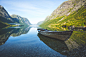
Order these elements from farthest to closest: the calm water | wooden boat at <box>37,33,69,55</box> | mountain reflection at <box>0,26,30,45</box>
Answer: mountain reflection at <box>0,26,30,45</box>
wooden boat at <box>37,33,69,55</box>
the calm water

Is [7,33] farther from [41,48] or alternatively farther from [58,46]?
[58,46]

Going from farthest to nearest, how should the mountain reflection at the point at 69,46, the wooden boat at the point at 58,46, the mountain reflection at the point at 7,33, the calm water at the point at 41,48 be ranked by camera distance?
the mountain reflection at the point at 7,33, the wooden boat at the point at 58,46, the mountain reflection at the point at 69,46, the calm water at the point at 41,48

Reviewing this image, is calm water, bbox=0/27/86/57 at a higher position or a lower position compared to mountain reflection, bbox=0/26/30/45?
lower

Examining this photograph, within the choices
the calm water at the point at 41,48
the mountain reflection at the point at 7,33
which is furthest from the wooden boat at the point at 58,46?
the mountain reflection at the point at 7,33

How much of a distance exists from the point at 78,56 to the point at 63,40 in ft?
31.7

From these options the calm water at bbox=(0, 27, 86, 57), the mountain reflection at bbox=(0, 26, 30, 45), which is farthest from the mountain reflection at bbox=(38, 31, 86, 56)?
the mountain reflection at bbox=(0, 26, 30, 45)

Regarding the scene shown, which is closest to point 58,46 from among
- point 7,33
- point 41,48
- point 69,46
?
point 69,46

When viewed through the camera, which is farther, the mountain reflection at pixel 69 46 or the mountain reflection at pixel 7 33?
the mountain reflection at pixel 7 33

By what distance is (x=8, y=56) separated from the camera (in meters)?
9.92

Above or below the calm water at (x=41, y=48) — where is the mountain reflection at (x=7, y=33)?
above

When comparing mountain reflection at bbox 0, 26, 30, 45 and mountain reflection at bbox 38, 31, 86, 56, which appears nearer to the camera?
mountain reflection at bbox 38, 31, 86, 56

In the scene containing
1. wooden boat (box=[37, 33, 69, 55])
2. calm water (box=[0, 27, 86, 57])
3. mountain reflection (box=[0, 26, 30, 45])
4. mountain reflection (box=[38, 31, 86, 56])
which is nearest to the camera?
calm water (box=[0, 27, 86, 57])

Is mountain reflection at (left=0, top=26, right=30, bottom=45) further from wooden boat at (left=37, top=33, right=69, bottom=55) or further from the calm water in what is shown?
wooden boat at (left=37, top=33, right=69, bottom=55)

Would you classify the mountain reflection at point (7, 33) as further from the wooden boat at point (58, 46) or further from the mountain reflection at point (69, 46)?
the mountain reflection at point (69, 46)
